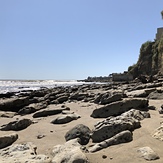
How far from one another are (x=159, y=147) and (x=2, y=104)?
9177mm

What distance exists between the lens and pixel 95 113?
22.0ft

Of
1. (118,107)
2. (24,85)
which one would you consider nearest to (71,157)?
(118,107)

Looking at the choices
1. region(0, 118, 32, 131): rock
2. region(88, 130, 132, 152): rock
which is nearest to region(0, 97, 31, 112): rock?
region(0, 118, 32, 131): rock

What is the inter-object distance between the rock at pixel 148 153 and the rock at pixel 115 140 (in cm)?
52

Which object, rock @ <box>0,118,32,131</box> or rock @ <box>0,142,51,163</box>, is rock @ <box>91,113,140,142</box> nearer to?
rock @ <box>0,142,51,163</box>

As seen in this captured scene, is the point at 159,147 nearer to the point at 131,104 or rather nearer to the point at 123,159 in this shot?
the point at 123,159

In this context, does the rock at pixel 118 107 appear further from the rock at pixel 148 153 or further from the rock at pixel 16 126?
the rock at pixel 148 153

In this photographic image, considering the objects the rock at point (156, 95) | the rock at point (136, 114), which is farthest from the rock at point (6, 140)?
the rock at point (156, 95)

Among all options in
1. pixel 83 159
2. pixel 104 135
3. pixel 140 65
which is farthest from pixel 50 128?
pixel 140 65

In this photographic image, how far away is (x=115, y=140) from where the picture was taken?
401 cm

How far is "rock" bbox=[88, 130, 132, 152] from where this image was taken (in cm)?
394

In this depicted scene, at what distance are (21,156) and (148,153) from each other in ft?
6.31

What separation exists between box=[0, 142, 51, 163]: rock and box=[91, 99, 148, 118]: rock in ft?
9.23

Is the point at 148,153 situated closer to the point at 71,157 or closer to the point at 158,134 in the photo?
the point at 158,134
